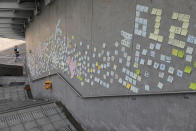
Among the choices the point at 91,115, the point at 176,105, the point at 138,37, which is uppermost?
the point at 138,37

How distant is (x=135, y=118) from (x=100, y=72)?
1212mm

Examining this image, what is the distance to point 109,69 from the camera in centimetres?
353

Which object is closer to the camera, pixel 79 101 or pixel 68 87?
pixel 79 101

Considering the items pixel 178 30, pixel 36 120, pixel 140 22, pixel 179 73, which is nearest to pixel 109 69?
pixel 140 22

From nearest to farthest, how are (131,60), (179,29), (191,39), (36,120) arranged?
(191,39), (179,29), (131,60), (36,120)

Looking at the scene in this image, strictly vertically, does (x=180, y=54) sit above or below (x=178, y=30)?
below

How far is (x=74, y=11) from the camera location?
457cm

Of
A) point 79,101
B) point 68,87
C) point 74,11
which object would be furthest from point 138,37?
point 68,87

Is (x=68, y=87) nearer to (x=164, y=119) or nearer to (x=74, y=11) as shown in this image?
(x=74, y=11)

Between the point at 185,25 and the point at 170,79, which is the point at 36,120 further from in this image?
the point at 185,25

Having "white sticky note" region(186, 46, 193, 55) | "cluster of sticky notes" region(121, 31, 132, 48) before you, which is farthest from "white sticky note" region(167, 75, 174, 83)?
"cluster of sticky notes" region(121, 31, 132, 48)

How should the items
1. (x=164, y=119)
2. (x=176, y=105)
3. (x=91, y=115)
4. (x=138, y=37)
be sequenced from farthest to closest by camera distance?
(x=91, y=115), (x=138, y=37), (x=164, y=119), (x=176, y=105)

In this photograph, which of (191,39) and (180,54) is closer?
(191,39)

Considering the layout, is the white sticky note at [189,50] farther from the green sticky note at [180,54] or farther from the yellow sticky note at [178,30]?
the yellow sticky note at [178,30]
